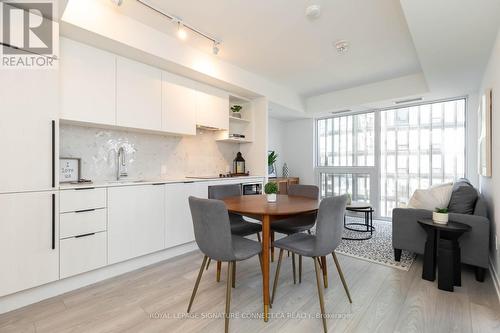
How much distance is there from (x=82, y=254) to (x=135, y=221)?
1.72ft

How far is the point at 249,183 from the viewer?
3.84 m

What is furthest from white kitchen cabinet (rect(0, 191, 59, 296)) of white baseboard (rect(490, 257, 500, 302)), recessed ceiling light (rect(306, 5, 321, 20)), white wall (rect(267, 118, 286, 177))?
white wall (rect(267, 118, 286, 177))

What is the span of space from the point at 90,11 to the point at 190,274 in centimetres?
267

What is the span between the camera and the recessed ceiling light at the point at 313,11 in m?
2.20

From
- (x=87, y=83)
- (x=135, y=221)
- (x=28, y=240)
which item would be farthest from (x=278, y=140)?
(x=28, y=240)

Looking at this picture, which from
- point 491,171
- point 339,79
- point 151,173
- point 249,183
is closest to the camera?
point 491,171

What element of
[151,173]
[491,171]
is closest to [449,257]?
[491,171]

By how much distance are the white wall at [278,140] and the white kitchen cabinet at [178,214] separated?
9.98 ft

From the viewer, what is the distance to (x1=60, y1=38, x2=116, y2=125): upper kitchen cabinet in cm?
222

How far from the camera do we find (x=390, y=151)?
15.4 ft

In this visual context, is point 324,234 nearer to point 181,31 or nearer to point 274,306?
point 274,306

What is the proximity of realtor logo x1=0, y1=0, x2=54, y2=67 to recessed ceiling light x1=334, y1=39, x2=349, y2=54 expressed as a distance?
9.26 feet

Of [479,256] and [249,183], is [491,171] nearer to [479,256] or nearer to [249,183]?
[479,256]

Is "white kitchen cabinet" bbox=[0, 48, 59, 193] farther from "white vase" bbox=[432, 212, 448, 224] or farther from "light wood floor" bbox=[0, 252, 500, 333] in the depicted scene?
"white vase" bbox=[432, 212, 448, 224]
